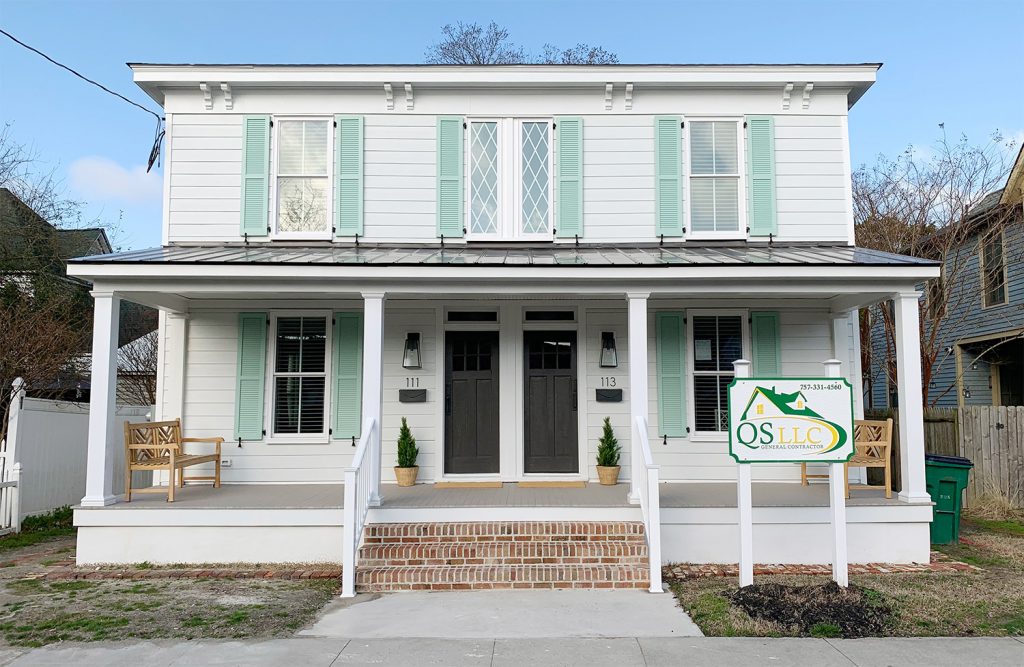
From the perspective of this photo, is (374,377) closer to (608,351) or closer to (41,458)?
(608,351)

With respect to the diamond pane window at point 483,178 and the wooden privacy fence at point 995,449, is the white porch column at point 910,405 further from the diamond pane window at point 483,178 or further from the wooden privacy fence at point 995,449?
the diamond pane window at point 483,178

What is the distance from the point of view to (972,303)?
50.9 ft

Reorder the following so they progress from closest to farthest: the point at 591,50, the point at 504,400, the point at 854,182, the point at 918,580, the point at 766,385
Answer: the point at 766,385
the point at 918,580
the point at 504,400
the point at 854,182
the point at 591,50

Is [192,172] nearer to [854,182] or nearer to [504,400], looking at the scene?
[504,400]

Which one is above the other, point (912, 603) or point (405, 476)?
point (405, 476)

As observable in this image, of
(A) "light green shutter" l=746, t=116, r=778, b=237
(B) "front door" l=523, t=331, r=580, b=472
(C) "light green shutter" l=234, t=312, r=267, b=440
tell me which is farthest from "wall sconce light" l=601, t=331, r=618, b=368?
(C) "light green shutter" l=234, t=312, r=267, b=440

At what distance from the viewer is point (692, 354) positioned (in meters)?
8.70

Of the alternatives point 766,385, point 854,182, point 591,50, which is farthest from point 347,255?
point 591,50

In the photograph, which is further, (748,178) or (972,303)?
(972,303)

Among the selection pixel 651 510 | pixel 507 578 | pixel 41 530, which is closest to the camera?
pixel 507 578

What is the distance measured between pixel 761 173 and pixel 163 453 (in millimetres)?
7831

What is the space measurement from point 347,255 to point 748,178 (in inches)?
197

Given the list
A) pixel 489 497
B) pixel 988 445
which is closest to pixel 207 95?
pixel 489 497

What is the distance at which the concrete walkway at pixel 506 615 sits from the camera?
4918 mm
